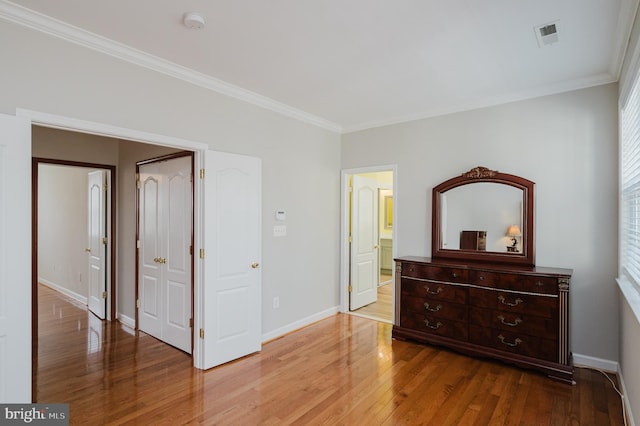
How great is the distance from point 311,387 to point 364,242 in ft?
9.36

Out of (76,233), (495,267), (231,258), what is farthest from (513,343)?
(76,233)

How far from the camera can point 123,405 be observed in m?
2.60

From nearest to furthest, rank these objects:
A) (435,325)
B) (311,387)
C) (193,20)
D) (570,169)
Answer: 1. (193,20)
2. (311,387)
3. (570,169)
4. (435,325)

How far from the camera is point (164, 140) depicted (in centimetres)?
297

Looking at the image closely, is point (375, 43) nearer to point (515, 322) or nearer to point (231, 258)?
point (231, 258)

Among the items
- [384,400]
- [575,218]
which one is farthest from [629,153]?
[384,400]

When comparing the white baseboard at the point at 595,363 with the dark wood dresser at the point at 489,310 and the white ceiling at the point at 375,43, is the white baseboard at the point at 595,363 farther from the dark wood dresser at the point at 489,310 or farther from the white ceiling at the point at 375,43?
the white ceiling at the point at 375,43

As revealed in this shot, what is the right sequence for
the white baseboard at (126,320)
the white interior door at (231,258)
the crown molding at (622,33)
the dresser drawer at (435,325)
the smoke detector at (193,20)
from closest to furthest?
the crown molding at (622,33)
the smoke detector at (193,20)
the white interior door at (231,258)
the dresser drawer at (435,325)
the white baseboard at (126,320)

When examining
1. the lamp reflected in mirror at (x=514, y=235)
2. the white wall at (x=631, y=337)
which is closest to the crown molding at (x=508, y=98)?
the white wall at (x=631, y=337)

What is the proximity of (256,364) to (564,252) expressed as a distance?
10.7ft

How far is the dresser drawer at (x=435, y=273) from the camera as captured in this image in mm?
3574

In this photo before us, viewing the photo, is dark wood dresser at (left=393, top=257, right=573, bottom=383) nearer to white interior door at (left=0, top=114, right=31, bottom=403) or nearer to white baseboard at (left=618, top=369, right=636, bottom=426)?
white baseboard at (left=618, top=369, right=636, bottom=426)

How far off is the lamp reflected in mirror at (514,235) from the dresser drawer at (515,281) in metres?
0.52

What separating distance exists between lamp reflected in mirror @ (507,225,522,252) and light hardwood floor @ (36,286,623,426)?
121cm
